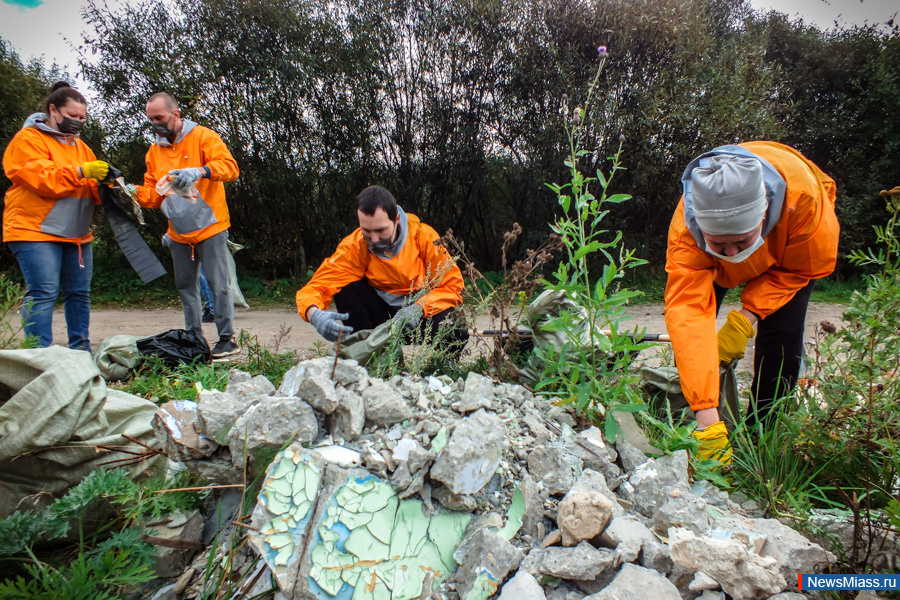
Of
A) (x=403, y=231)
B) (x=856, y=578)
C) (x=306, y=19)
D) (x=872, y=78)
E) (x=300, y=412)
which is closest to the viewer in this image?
(x=856, y=578)

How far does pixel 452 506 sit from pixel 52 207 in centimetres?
353

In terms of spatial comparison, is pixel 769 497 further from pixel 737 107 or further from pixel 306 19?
pixel 306 19

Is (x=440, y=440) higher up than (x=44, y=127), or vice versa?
(x=44, y=127)

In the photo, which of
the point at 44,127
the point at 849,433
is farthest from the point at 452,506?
the point at 44,127

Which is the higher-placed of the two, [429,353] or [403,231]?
[403,231]

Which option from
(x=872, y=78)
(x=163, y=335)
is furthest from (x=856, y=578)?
(x=872, y=78)

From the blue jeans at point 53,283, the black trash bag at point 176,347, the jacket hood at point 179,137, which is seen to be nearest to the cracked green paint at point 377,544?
the black trash bag at point 176,347

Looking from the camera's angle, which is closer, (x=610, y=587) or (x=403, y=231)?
(x=610, y=587)

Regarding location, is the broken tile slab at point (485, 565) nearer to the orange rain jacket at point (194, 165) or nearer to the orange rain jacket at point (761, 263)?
the orange rain jacket at point (761, 263)

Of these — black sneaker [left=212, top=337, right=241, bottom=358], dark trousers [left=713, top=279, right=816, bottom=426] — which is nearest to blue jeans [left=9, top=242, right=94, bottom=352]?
black sneaker [left=212, top=337, right=241, bottom=358]

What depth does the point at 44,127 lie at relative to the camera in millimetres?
3410

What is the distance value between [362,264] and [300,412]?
2051 mm

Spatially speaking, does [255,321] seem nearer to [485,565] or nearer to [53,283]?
[53,283]

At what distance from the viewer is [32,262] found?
3.32 m
